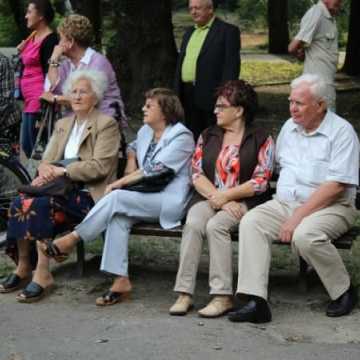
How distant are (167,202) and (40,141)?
70.1 inches

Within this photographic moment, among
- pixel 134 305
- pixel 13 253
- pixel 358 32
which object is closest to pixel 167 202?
pixel 134 305

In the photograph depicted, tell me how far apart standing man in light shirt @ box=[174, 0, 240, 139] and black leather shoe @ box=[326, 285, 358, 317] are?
2.42m

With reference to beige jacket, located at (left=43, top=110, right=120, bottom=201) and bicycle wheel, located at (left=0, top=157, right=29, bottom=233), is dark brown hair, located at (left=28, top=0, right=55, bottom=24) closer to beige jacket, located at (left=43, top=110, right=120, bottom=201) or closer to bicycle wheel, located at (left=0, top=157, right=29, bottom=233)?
bicycle wheel, located at (left=0, top=157, right=29, bottom=233)

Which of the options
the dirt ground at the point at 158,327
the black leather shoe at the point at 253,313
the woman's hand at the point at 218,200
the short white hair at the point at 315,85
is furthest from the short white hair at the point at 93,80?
the black leather shoe at the point at 253,313

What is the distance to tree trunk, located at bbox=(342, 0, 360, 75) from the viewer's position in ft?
71.8

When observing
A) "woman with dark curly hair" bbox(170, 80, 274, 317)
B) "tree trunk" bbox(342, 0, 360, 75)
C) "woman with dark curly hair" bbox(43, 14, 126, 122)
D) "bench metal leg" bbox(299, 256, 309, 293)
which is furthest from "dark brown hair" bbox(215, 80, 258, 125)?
"tree trunk" bbox(342, 0, 360, 75)

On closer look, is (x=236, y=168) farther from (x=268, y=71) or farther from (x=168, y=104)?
(x=268, y=71)

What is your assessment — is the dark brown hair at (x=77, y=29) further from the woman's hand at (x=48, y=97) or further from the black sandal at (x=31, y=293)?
the black sandal at (x=31, y=293)

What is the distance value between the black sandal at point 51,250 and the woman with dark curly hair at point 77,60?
134cm

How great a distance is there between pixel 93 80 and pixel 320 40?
2.78 metres

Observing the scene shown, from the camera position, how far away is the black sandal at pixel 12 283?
22.2 feet

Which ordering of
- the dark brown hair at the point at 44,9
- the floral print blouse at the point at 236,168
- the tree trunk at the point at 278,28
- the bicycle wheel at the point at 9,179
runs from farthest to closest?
the tree trunk at the point at 278,28
the dark brown hair at the point at 44,9
the bicycle wheel at the point at 9,179
the floral print blouse at the point at 236,168

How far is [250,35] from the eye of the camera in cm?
3788

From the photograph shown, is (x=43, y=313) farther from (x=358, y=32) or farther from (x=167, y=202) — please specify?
(x=358, y=32)
